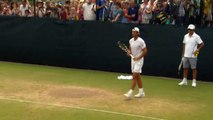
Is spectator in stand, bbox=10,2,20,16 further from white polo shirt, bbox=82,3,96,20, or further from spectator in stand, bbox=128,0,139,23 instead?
spectator in stand, bbox=128,0,139,23

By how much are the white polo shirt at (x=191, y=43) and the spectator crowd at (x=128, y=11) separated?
1.44 meters

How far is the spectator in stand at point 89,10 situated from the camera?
57.0ft

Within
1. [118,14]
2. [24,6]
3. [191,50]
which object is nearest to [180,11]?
[191,50]

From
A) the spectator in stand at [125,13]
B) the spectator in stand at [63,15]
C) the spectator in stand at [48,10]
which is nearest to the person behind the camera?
the spectator in stand at [125,13]

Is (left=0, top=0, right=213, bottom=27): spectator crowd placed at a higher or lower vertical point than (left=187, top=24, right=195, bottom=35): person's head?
higher

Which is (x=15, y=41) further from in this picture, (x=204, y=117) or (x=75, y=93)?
(x=204, y=117)

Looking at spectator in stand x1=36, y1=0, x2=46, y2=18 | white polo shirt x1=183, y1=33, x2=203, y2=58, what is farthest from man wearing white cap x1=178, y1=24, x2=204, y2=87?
spectator in stand x1=36, y1=0, x2=46, y2=18

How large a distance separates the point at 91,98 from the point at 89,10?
261 inches

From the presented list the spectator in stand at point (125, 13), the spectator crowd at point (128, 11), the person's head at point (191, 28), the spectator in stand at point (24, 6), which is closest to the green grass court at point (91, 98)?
the person's head at point (191, 28)

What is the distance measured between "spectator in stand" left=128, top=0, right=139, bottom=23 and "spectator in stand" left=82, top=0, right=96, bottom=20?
1.76 m

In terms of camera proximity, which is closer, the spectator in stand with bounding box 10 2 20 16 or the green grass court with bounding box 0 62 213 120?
the green grass court with bounding box 0 62 213 120

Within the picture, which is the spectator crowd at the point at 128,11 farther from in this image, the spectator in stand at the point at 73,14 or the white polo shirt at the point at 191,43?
the white polo shirt at the point at 191,43

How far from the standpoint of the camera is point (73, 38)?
1769 centimetres

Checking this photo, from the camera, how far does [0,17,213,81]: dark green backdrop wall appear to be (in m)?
15.5
